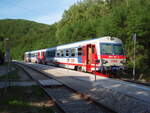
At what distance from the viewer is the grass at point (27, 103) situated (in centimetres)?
643

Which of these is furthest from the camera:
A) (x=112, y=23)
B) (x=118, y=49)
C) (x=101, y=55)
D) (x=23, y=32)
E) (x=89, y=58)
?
(x=23, y=32)

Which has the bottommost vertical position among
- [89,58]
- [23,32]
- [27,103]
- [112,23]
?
[27,103]

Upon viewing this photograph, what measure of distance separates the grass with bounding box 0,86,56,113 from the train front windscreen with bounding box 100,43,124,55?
7491 mm

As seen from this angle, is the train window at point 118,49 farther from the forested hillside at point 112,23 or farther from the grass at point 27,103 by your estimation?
the grass at point 27,103

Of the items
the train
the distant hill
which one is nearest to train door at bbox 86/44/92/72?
the train

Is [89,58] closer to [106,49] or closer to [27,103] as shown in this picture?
[106,49]

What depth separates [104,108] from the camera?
6.51 meters

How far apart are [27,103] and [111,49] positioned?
9902mm

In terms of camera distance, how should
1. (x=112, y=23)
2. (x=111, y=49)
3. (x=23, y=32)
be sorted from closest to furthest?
(x=111, y=49) < (x=112, y=23) < (x=23, y=32)

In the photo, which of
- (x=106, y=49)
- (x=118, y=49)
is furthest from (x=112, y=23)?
(x=106, y=49)

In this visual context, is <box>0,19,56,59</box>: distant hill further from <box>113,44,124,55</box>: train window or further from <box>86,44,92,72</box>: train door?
<box>113,44,124,55</box>: train window

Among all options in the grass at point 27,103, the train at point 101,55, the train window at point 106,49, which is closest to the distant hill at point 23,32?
the train at point 101,55

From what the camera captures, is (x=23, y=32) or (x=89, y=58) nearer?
(x=89, y=58)

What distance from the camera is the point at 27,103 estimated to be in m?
7.38
